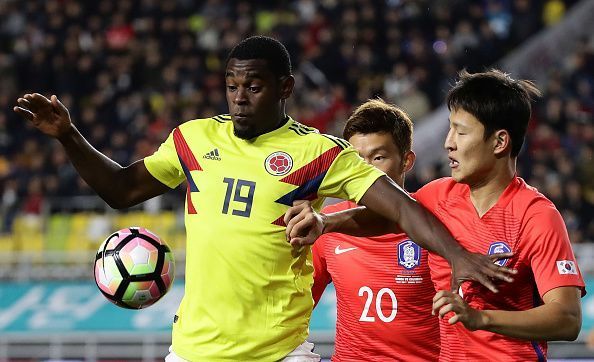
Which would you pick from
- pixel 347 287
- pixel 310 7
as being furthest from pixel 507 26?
pixel 347 287

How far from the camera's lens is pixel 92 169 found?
5035mm

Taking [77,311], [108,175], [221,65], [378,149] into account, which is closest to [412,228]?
[378,149]

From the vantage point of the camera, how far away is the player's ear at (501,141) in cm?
461

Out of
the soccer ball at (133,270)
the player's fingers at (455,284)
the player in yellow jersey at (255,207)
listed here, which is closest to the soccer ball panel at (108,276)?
the soccer ball at (133,270)

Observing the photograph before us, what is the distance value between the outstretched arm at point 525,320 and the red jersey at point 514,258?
13 centimetres

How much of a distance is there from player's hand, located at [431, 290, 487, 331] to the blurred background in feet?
23.9

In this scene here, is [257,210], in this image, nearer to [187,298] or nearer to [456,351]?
[187,298]

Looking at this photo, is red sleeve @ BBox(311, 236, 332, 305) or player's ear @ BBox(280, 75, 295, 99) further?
red sleeve @ BBox(311, 236, 332, 305)

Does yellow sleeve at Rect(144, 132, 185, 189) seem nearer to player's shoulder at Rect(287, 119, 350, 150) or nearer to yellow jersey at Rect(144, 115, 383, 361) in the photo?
yellow jersey at Rect(144, 115, 383, 361)

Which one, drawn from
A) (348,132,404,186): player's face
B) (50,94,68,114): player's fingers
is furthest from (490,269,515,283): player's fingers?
(50,94,68,114): player's fingers

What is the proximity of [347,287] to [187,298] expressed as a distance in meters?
1.25

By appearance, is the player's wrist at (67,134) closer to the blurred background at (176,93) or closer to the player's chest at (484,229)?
the player's chest at (484,229)

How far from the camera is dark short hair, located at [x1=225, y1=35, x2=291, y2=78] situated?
481cm

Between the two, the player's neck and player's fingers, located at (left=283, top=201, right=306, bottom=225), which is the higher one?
the player's neck
